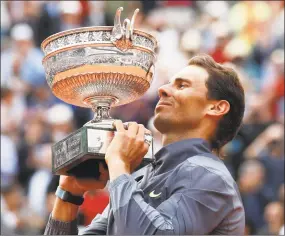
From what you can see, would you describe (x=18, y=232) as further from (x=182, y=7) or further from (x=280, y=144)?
(x=182, y=7)

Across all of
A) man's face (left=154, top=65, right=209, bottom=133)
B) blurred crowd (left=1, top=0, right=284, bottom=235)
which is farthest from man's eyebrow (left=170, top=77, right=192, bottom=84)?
blurred crowd (left=1, top=0, right=284, bottom=235)

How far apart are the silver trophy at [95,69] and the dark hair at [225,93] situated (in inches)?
8.0

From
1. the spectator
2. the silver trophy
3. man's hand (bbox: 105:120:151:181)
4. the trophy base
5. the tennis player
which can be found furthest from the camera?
the spectator

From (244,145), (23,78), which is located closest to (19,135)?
(23,78)

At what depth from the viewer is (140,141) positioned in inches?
105

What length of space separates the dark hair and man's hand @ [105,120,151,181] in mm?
244

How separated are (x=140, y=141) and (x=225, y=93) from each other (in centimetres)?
31

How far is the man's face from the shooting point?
108 inches

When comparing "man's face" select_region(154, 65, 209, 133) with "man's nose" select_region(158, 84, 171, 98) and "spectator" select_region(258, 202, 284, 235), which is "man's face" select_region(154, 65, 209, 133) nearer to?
Result: "man's nose" select_region(158, 84, 171, 98)

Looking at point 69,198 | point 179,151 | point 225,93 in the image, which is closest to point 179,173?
point 179,151

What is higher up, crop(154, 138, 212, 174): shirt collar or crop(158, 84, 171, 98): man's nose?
crop(158, 84, 171, 98): man's nose

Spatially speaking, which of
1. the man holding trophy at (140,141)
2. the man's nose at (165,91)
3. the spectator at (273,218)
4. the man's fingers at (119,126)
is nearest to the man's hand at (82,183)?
the man holding trophy at (140,141)

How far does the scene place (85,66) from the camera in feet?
9.52

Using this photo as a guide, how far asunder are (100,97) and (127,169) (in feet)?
1.40
